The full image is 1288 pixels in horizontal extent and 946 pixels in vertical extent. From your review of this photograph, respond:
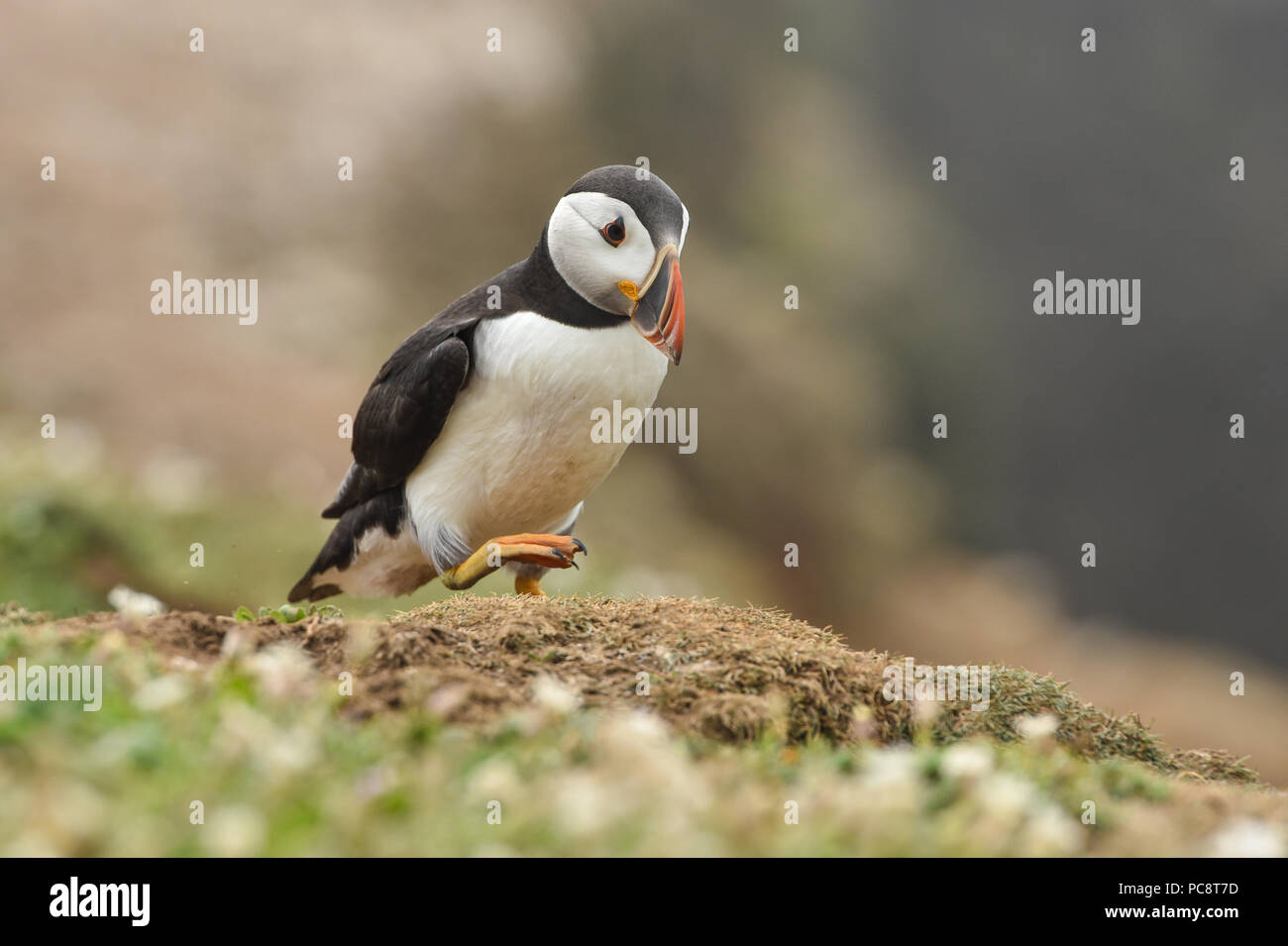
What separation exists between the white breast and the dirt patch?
1.00 meters

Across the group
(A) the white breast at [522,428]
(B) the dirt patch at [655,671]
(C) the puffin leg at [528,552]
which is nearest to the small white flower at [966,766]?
(B) the dirt patch at [655,671]

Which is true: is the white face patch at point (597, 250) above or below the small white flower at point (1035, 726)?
above

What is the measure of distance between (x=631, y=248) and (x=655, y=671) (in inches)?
89.2

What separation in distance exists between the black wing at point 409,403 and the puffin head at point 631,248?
755mm

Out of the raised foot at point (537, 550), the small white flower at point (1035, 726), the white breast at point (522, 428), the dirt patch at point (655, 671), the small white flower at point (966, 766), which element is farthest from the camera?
the white breast at point (522, 428)

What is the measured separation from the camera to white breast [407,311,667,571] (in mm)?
5691

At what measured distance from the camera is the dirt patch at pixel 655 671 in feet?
12.1

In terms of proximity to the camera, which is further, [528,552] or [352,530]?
[352,530]

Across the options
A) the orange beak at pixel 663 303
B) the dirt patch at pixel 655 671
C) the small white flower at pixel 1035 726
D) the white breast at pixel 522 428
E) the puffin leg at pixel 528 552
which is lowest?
the small white flower at pixel 1035 726

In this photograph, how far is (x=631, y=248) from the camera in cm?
554

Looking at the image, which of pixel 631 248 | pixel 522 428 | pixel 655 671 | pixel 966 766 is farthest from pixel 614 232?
pixel 966 766

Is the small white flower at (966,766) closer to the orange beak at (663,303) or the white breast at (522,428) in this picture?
the orange beak at (663,303)

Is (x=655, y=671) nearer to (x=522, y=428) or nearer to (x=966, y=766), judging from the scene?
(x=966, y=766)

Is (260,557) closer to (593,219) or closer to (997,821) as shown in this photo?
(593,219)
